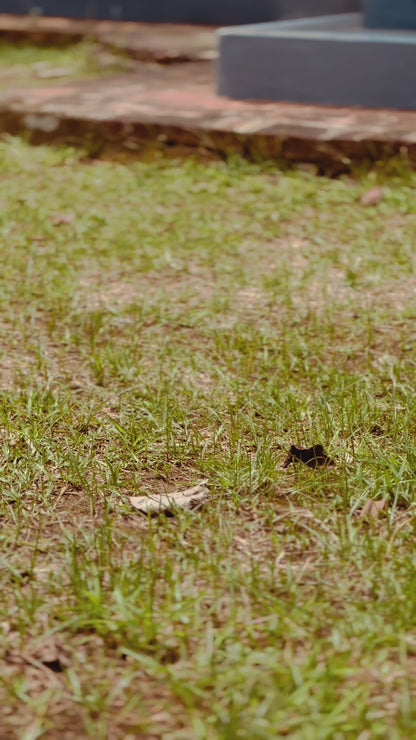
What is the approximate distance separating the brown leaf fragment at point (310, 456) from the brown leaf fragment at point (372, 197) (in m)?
2.01

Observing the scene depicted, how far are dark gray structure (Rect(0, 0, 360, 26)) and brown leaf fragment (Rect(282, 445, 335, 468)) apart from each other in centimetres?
591

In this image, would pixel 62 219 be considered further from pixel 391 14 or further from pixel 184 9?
pixel 184 9

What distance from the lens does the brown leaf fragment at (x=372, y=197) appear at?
3703 millimetres

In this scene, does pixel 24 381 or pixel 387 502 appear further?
pixel 24 381

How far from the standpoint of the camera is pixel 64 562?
5.30ft

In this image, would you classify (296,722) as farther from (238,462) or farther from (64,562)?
(238,462)

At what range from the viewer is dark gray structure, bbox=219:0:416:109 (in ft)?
14.3

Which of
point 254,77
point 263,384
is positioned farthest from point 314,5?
point 263,384

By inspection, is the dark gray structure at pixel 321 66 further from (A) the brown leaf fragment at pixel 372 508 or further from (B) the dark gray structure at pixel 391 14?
(A) the brown leaf fragment at pixel 372 508

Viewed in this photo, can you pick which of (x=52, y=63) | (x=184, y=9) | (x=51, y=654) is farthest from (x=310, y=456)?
(x=184, y=9)

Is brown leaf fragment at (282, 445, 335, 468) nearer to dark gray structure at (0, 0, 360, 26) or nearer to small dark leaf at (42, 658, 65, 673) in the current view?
small dark leaf at (42, 658, 65, 673)

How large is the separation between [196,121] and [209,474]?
2791mm

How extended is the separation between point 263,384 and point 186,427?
303 mm

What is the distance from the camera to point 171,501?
1759 mm
